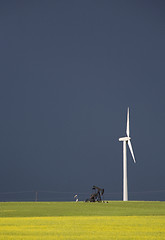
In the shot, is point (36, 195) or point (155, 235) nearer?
point (155, 235)

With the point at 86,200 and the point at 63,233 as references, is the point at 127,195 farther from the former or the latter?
the point at 63,233

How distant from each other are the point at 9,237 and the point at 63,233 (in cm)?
301

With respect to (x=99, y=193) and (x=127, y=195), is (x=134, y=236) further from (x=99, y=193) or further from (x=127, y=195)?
(x=127, y=195)

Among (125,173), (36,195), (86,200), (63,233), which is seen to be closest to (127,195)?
(125,173)

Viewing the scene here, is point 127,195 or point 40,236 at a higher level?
point 127,195

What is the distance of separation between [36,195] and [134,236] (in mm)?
59255

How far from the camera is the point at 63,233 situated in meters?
23.5

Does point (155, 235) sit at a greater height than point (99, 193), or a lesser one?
lesser

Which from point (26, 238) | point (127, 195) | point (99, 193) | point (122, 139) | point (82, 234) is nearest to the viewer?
point (26, 238)

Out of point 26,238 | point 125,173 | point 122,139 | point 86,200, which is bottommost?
point 26,238

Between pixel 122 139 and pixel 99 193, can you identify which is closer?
pixel 99 193

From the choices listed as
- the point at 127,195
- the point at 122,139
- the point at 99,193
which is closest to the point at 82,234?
the point at 99,193

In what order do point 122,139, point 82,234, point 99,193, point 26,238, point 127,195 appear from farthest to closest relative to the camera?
→ point 122,139 < point 127,195 < point 99,193 < point 82,234 < point 26,238

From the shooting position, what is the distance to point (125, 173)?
87.8m
